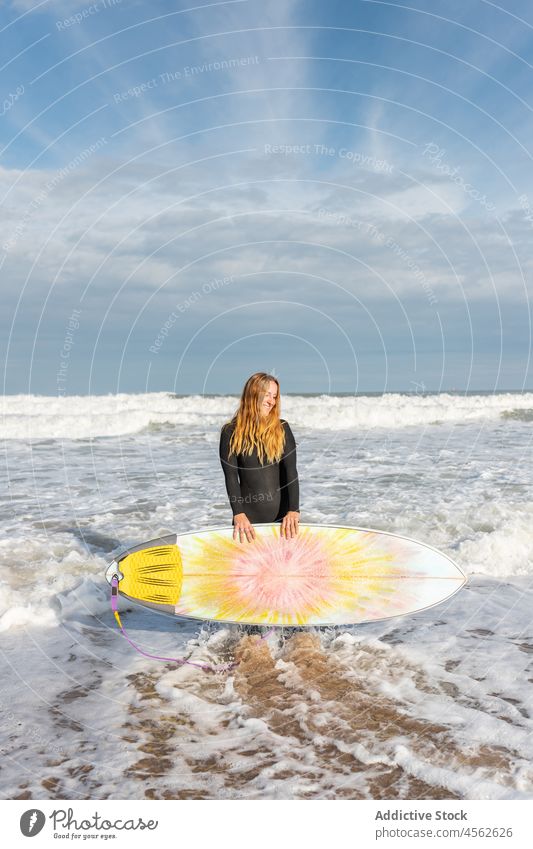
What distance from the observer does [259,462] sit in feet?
15.3

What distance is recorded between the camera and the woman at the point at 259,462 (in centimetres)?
450

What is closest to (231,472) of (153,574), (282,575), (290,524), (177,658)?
(290,524)

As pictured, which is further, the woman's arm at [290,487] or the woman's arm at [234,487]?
the woman's arm at [290,487]

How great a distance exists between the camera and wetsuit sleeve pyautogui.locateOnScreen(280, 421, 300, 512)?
4.68 meters

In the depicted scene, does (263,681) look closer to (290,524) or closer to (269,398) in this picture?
(290,524)

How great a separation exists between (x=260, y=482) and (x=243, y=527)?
0.37m

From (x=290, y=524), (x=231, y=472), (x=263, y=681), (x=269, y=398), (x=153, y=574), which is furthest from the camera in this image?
(x=153, y=574)

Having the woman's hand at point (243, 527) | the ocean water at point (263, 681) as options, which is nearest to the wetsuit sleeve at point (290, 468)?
the woman's hand at point (243, 527)

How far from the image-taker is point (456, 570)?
4820 mm

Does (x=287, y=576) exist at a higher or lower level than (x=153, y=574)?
higher

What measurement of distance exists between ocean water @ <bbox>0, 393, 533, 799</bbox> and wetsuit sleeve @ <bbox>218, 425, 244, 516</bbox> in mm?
1064

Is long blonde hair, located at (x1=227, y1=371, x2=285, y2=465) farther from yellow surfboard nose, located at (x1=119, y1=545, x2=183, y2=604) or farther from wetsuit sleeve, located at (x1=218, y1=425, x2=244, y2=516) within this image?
yellow surfboard nose, located at (x1=119, y1=545, x2=183, y2=604)

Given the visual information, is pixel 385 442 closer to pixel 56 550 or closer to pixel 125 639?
pixel 56 550

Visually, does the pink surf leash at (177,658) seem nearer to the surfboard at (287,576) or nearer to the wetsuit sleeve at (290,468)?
the surfboard at (287,576)
